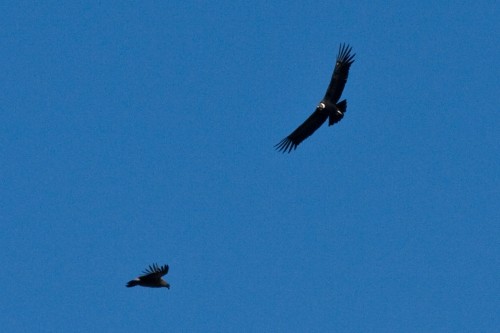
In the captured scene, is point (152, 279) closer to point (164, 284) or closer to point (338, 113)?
point (164, 284)

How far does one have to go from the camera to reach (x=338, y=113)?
34281 mm

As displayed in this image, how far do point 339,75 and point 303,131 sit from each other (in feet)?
10.7

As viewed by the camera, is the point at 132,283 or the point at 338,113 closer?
the point at 132,283

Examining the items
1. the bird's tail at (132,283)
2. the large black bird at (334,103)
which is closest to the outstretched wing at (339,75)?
the large black bird at (334,103)

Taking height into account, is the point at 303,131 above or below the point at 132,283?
above

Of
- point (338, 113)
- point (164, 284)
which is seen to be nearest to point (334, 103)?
point (338, 113)

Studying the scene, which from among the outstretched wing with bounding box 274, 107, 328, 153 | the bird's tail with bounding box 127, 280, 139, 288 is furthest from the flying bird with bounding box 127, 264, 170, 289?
the outstretched wing with bounding box 274, 107, 328, 153

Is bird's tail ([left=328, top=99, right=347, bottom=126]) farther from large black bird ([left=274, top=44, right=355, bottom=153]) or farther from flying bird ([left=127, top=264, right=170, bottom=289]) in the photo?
flying bird ([left=127, top=264, right=170, bottom=289])

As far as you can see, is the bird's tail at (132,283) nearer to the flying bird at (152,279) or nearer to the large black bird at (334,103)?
the flying bird at (152,279)

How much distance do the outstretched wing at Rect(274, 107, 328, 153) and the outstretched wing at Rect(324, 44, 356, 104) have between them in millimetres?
1139

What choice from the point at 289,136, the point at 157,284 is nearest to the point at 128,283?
the point at 157,284

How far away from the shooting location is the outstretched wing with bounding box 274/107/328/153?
3547cm

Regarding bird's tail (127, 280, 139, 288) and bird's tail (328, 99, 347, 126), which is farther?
bird's tail (328, 99, 347, 126)

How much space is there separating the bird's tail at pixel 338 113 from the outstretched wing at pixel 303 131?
0.51m
